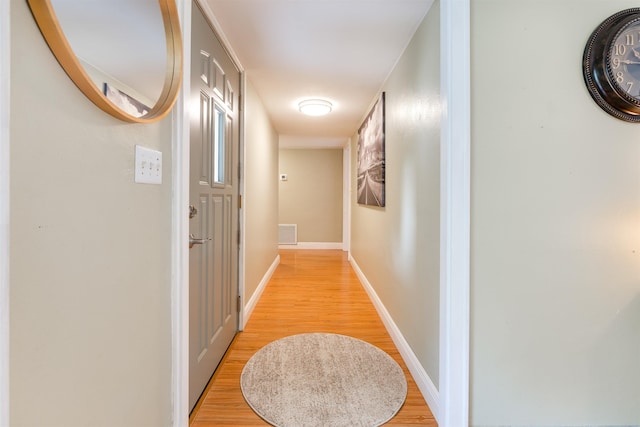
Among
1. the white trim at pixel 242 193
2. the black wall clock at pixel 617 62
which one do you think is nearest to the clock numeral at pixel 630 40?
the black wall clock at pixel 617 62

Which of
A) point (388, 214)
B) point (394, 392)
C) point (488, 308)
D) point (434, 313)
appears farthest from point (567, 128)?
point (394, 392)

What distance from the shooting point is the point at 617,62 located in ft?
3.67

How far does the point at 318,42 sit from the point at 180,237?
156cm

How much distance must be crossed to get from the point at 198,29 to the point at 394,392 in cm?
222

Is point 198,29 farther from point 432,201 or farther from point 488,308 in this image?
point 488,308

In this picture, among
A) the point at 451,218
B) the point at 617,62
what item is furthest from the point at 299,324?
the point at 617,62

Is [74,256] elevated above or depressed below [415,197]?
below

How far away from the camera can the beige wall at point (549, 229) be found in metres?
1.15

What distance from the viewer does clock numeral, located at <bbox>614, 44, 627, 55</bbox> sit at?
1.12 meters

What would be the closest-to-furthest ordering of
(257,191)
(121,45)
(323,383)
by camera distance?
(121,45), (323,383), (257,191)

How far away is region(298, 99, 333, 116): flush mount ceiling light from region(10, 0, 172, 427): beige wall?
86.3 inches

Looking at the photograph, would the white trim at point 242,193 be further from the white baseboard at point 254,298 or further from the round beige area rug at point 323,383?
the round beige area rug at point 323,383

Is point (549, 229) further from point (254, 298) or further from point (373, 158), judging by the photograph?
point (254, 298)

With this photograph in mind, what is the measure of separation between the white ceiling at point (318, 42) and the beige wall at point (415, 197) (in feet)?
0.52
